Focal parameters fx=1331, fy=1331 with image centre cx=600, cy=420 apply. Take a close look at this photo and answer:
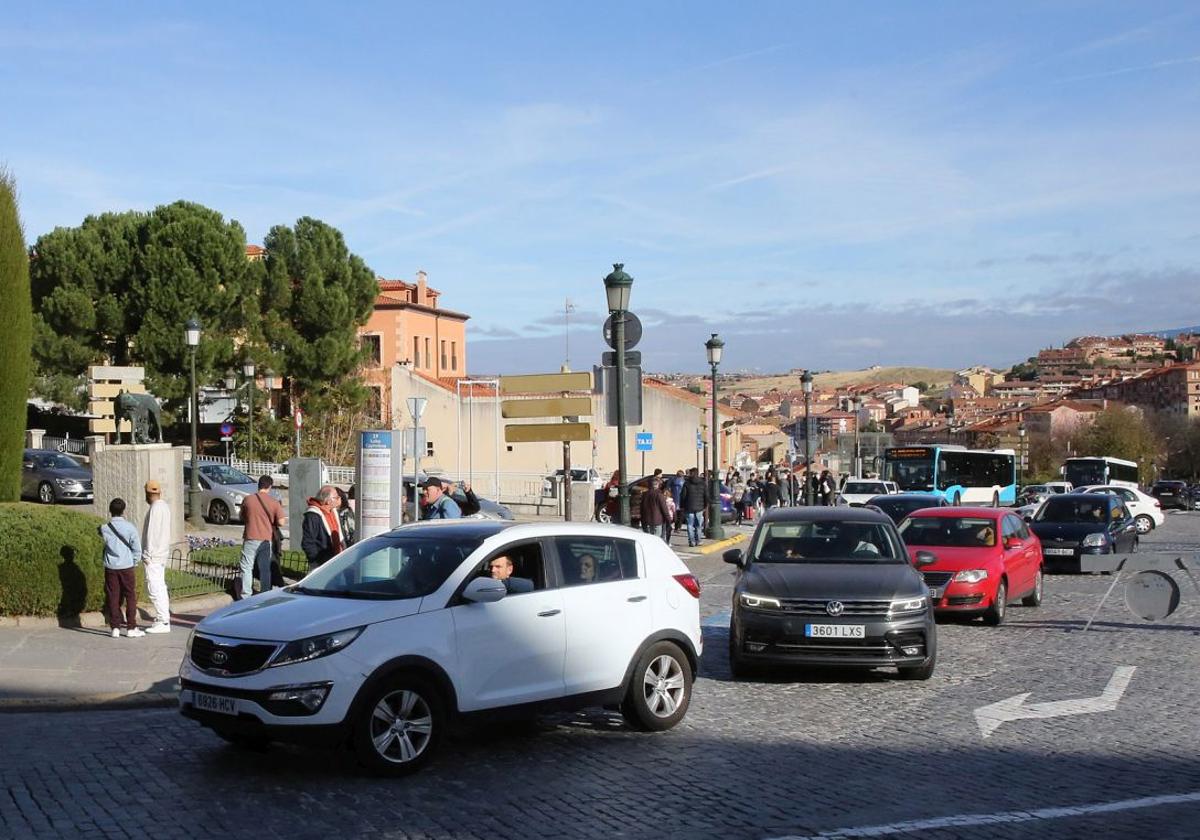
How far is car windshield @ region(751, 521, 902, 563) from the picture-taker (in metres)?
13.2

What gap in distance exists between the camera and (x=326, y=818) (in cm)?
728

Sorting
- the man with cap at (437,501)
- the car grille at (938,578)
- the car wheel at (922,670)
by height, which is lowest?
the car wheel at (922,670)

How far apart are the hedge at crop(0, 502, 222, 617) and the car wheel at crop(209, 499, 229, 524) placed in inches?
670

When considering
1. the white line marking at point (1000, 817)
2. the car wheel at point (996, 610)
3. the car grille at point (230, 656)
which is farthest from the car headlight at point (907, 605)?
the car grille at point (230, 656)

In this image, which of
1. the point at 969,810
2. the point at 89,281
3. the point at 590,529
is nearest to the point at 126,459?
the point at 590,529

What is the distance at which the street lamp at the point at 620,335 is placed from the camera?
18.4 m

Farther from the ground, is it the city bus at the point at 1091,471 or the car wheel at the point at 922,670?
the city bus at the point at 1091,471

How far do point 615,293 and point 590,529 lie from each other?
9.37 m

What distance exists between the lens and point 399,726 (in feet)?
26.9

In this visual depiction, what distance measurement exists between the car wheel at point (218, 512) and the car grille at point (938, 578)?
20.2m

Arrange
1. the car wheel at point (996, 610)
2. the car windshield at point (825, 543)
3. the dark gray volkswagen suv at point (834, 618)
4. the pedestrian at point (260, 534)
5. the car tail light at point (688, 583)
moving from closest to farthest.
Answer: the car tail light at point (688, 583)
the dark gray volkswagen suv at point (834, 618)
the car windshield at point (825, 543)
the pedestrian at point (260, 534)
the car wheel at point (996, 610)

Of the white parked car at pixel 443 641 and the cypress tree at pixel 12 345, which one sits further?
the cypress tree at pixel 12 345

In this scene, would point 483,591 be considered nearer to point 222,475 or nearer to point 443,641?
point 443,641

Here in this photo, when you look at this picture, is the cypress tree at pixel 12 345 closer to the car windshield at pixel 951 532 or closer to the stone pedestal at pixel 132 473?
the stone pedestal at pixel 132 473
